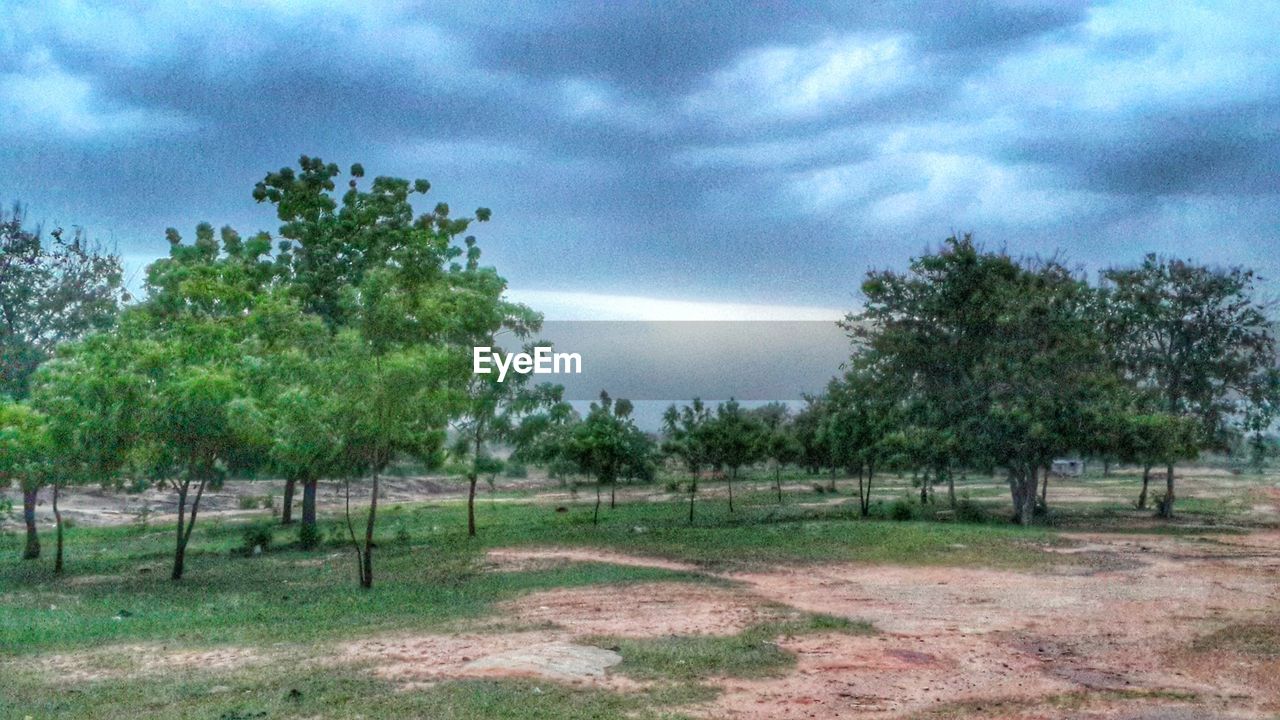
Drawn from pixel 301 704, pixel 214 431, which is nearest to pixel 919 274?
pixel 214 431

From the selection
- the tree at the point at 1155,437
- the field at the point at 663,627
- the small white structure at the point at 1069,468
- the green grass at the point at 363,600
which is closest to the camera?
the green grass at the point at 363,600

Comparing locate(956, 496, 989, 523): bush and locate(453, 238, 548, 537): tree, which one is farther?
locate(956, 496, 989, 523): bush

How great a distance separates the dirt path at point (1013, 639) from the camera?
11867mm

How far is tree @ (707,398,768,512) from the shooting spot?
4322cm

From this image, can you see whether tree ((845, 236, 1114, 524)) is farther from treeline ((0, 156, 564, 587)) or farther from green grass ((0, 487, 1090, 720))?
treeline ((0, 156, 564, 587))

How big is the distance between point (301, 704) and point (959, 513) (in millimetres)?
34833

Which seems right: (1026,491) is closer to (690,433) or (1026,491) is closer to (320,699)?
(690,433)

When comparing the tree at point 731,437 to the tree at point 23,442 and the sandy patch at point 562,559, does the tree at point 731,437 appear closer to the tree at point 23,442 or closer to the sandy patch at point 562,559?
the sandy patch at point 562,559

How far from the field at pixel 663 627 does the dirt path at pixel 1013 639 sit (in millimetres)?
66

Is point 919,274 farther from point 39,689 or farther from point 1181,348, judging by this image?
point 39,689

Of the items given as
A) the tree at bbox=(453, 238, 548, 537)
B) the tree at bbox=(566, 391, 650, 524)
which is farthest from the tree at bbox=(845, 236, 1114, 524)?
the tree at bbox=(453, 238, 548, 537)

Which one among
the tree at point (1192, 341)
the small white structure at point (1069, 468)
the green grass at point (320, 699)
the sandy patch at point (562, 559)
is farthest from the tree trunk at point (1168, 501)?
the small white structure at point (1069, 468)

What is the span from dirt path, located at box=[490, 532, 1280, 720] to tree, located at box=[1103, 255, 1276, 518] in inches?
728

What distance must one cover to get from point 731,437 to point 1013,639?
27.6 metres
